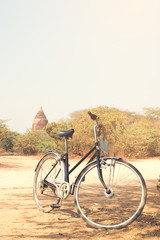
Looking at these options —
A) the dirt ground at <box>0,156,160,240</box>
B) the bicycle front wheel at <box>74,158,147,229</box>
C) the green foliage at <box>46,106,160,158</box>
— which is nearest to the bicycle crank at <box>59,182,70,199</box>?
the bicycle front wheel at <box>74,158,147,229</box>

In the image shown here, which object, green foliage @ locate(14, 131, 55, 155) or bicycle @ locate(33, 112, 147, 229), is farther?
green foliage @ locate(14, 131, 55, 155)

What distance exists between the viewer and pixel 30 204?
5.21m

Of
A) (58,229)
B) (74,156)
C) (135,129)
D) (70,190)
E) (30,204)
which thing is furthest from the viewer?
(135,129)

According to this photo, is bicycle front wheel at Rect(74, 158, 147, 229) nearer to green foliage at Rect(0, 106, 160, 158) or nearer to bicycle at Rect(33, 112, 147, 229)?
bicycle at Rect(33, 112, 147, 229)

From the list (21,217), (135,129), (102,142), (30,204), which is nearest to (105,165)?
(102,142)

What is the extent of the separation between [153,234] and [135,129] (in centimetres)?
1669

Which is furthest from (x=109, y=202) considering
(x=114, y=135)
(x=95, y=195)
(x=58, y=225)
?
(x=114, y=135)

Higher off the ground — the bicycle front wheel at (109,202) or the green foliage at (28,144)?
the green foliage at (28,144)

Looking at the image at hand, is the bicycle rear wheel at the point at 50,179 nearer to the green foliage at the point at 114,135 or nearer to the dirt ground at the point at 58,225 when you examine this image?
the dirt ground at the point at 58,225

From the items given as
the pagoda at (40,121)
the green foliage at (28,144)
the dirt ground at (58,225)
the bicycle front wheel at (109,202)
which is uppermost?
the pagoda at (40,121)

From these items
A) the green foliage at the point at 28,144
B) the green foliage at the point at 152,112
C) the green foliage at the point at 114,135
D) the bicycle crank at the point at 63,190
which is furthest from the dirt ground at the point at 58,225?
the green foliage at the point at 152,112

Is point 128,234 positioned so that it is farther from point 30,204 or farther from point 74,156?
point 74,156

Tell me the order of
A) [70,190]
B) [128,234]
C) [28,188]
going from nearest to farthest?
[128,234] → [70,190] → [28,188]

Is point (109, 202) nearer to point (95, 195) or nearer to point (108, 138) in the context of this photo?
point (95, 195)
